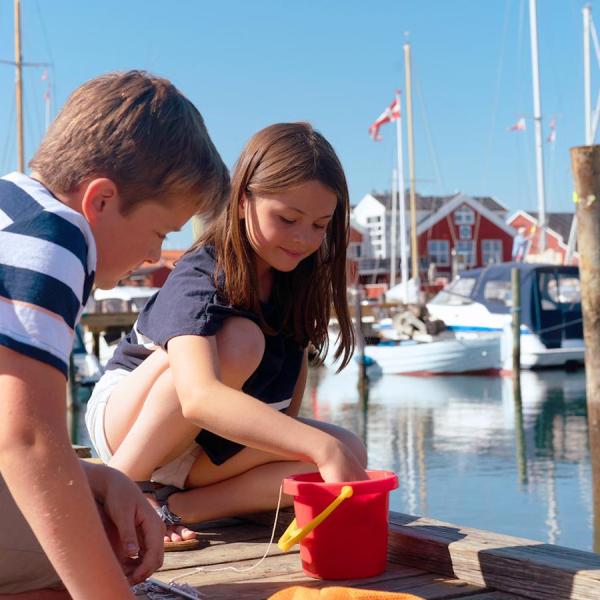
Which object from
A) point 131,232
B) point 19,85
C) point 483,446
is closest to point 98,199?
point 131,232

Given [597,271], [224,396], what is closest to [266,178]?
[224,396]

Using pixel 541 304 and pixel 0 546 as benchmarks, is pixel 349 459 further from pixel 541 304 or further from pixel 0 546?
pixel 541 304

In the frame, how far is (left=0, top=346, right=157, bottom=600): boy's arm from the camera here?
1606 mm

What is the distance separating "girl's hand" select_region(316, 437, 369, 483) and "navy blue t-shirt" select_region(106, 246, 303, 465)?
0.52 m

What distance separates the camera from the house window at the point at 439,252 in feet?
180

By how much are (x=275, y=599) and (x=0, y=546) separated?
0.63 meters

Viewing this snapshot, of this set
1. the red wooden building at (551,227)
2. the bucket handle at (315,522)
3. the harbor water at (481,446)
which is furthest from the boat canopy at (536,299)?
the red wooden building at (551,227)

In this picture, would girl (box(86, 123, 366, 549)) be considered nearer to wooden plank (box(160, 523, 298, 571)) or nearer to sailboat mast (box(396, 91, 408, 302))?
wooden plank (box(160, 523, 298, 571))

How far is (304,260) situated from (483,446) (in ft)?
24.8

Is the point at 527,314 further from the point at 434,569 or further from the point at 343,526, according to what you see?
the point at 343,526

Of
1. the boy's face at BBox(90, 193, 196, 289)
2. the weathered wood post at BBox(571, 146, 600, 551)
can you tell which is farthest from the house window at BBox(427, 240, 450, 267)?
the boy's face at BBox(90, 193, 196, 289)

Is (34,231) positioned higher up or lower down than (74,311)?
higher up

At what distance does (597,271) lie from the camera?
33.8ft

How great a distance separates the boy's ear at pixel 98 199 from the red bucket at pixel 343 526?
86cm
